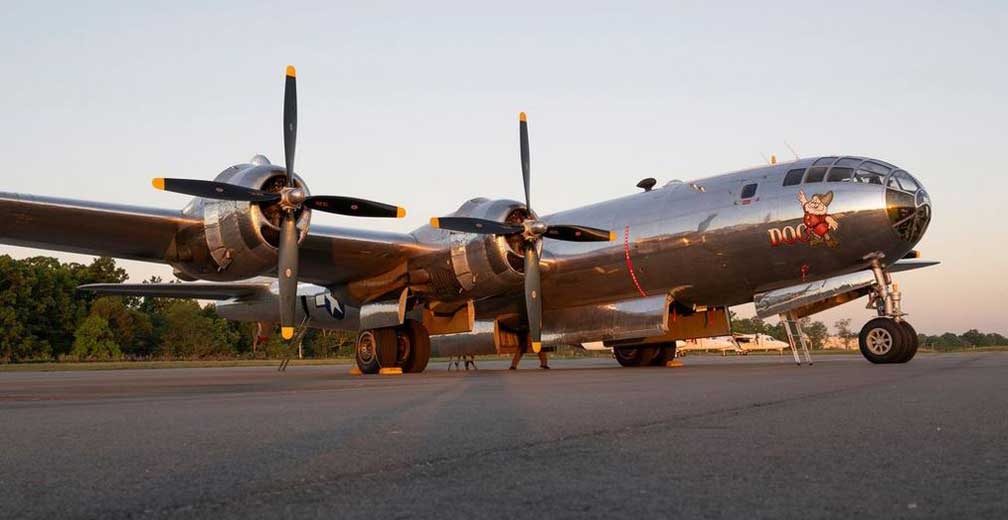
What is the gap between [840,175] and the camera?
14297mm

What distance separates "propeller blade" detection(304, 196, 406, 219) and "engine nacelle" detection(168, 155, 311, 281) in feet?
1.07

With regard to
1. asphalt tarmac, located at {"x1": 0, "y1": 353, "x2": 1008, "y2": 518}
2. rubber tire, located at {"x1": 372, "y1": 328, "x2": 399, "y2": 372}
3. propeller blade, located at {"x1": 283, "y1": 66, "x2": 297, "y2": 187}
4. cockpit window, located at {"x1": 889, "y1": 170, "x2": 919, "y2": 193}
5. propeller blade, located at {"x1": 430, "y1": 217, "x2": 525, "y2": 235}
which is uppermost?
propeller blade, located at {"x1": 283, "y1": 66, "x2": 297, "y2": 187}

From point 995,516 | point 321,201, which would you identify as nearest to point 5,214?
point 321,201

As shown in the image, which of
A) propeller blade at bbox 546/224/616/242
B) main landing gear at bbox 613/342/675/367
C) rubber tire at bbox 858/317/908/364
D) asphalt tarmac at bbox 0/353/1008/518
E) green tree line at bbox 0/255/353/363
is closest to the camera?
asphalt tarmac at bbox 0/353/1008/518

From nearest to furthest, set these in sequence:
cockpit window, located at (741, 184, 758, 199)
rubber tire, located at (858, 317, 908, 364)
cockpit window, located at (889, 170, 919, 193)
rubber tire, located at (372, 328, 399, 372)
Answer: cockpit window, located at (889, 170, 919, 193) → rubber tire, located at (858, 317, 908, 364) → cockpit window, located at (741, 184, 758, 199) → rubber tire, located at (372, 328, 399, 372)

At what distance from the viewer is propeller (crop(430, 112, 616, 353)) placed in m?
15.2

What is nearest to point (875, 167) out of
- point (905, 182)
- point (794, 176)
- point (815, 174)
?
point (905, 182)

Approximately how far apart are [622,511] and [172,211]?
12.9 metres

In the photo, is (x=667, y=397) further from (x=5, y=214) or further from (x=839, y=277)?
(x=5, y=214)

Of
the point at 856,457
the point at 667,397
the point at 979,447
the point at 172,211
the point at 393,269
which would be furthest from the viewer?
the point at 393,269

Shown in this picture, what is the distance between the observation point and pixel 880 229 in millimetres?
13742

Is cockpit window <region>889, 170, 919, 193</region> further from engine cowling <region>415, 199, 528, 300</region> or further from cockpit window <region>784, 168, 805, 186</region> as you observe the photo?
engine cowling <region>415, 199, 528, 300</region>

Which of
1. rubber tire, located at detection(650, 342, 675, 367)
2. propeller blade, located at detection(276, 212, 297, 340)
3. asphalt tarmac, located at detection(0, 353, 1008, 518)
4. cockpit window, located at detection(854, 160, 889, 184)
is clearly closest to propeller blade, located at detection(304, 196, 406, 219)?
propeller blade, located at detection(276, 212, 297, 340)

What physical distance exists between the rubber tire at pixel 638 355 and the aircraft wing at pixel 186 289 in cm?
992
